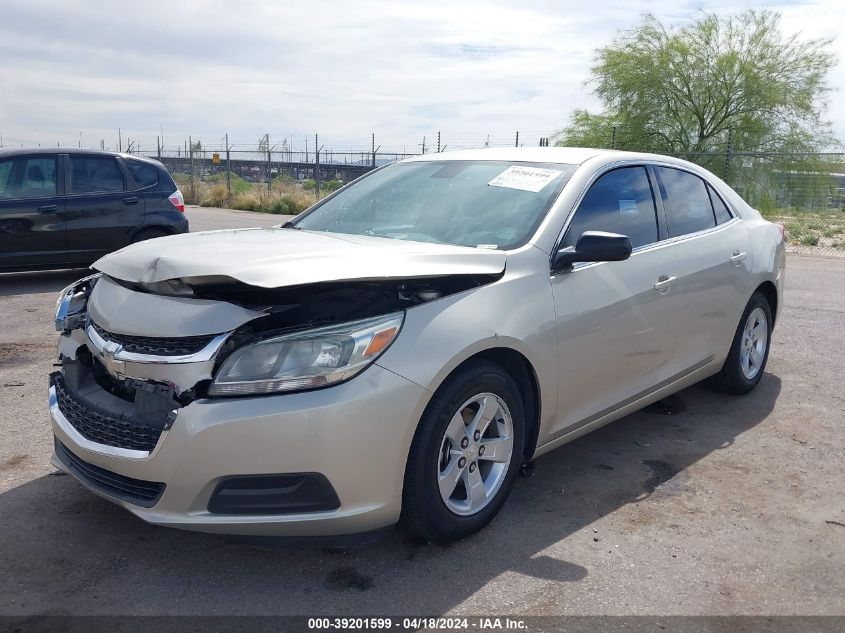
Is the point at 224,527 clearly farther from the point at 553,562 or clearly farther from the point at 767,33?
the point at 767,33

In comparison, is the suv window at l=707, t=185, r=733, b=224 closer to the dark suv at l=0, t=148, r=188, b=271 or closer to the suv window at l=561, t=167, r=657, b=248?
the suv window at l=561, t=167, r=657, b=248

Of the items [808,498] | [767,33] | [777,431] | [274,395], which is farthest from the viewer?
[767,33]

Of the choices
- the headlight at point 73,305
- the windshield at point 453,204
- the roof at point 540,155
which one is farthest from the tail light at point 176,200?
the headlight at point 73,305

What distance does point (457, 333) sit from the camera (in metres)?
3.07

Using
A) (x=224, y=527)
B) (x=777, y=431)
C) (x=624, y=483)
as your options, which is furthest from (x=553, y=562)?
(x=777, y=431)

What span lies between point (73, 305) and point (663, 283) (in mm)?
2954

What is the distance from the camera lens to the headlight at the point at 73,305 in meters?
3.51

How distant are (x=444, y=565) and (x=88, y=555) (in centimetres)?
141

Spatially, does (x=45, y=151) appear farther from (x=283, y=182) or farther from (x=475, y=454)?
(x=283, y=182)

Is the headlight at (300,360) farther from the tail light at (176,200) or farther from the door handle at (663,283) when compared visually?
the tail light at (176,200)

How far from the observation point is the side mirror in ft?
11.7

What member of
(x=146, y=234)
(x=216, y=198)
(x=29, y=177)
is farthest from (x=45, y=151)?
(x=216, y=198)

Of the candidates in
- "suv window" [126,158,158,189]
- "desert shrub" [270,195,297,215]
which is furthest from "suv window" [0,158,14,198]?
"desert shrub" [270,195,297,215]

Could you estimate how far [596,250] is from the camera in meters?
3.57
